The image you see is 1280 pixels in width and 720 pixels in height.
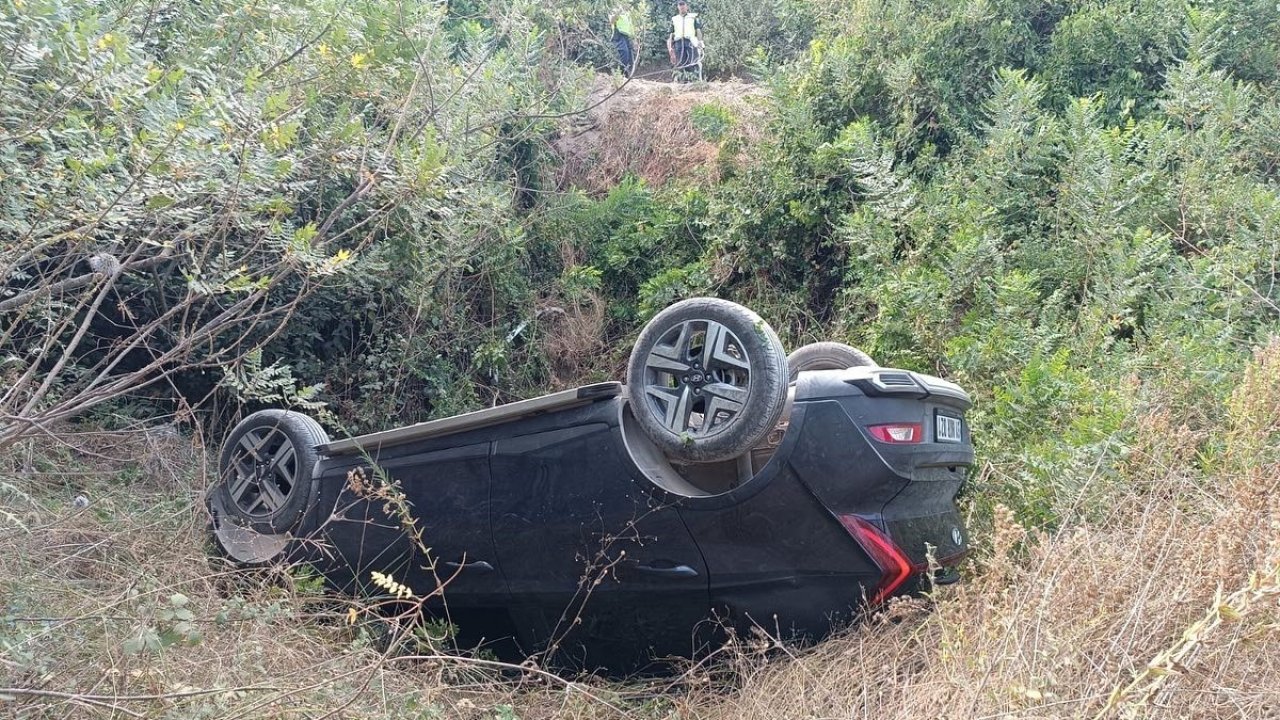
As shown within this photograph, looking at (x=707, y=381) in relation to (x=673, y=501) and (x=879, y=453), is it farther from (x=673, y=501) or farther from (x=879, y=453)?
(x=879, y=453)

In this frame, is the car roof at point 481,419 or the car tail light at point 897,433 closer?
the car tail light at point 897,433

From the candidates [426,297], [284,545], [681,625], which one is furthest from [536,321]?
[681,625]

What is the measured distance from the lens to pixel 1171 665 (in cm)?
245

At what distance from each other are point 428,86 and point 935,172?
450 cm

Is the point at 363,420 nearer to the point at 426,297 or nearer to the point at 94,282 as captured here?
the point at 426,297

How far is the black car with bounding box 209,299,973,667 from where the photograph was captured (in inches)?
162

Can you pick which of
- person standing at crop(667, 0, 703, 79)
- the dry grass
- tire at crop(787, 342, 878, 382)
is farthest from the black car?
person standing at crop(667, 0, 703, 79)

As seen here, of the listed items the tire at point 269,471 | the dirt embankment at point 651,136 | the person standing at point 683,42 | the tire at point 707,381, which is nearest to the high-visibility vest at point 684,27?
the person standing at point 683,42

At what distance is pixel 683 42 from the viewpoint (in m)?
15.8

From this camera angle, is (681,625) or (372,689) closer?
(372,689)

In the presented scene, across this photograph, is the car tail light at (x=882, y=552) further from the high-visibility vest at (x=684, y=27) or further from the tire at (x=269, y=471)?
the high-visibility vest at (x=684, y=27)

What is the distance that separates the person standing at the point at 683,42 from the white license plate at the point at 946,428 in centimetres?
1165

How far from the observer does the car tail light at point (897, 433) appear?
4098 mm

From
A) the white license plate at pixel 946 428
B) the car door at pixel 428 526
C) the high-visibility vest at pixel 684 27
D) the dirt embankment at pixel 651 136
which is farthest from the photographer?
the high-visibility vest at pixel 684 27
